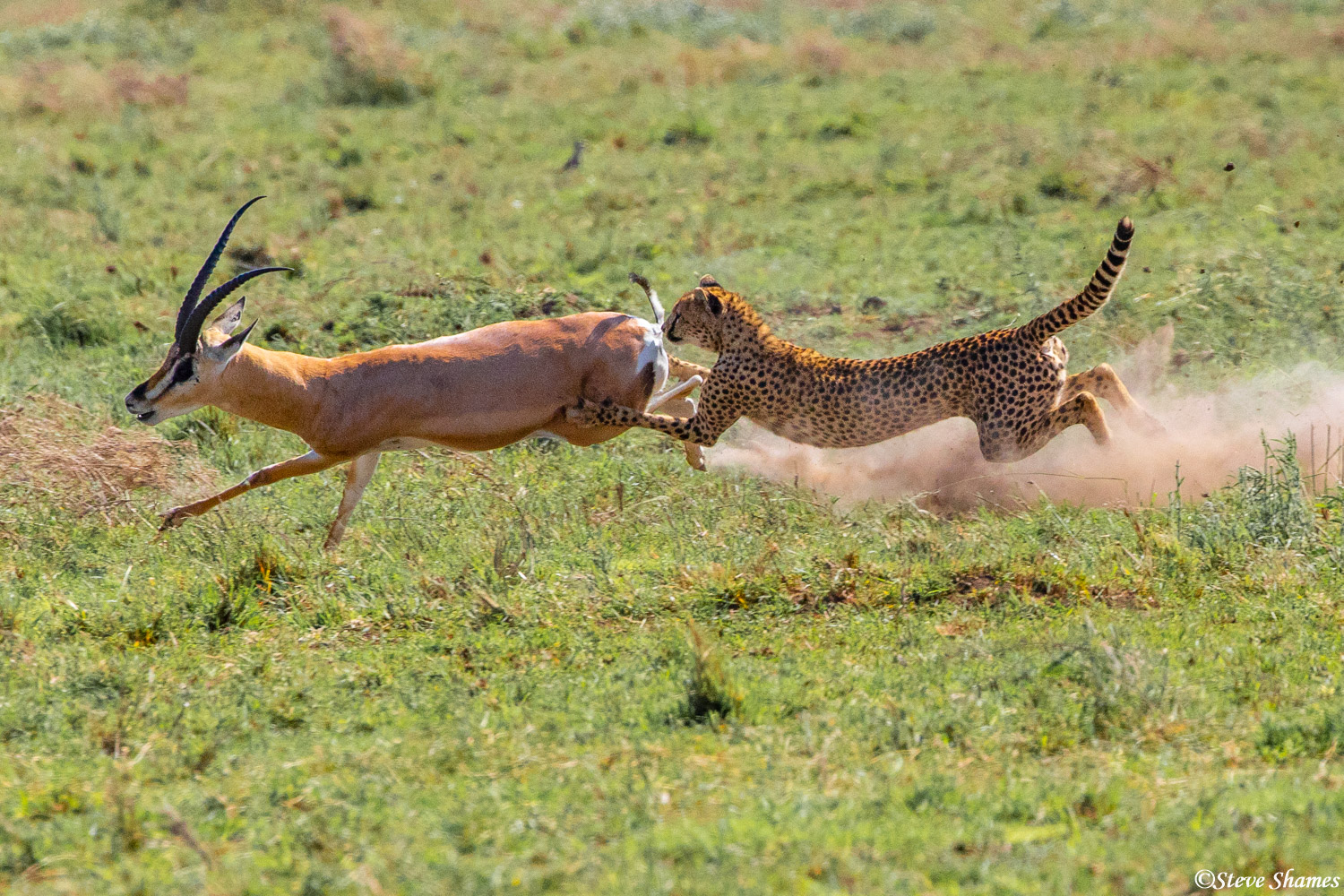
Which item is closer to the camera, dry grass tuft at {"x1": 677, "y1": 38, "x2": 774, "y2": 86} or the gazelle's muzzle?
the gazelle's muzzle

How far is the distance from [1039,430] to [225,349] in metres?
4.96

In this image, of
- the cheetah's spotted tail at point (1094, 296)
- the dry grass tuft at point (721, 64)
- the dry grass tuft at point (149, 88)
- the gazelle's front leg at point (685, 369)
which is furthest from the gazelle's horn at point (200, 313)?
the dry grass tuft at point (721, 64)

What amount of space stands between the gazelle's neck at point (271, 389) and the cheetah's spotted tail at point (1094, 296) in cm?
441

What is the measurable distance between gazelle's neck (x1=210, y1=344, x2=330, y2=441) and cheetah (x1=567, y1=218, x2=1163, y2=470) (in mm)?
1590

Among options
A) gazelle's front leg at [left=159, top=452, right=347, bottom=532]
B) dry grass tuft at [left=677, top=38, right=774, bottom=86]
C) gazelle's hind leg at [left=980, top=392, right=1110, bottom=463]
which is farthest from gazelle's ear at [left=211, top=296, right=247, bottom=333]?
dry grass tuft at [left=677, top=38, right=774, bottom=86]

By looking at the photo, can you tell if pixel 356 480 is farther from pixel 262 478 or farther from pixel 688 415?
pixel 688 415

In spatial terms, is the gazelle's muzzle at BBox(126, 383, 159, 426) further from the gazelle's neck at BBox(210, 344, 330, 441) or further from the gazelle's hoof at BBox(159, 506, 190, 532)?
the gazelle's hoof at BBox(159, 506, 190, 532)

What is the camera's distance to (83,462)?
Result: 9.59 m

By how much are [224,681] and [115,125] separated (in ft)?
52.0

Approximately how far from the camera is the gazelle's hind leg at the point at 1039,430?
9.17 metres

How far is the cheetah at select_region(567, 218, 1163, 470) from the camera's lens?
9141 millimetres

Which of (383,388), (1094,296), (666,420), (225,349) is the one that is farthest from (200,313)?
(1094,296)

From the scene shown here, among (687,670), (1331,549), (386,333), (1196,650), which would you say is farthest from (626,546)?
(386,333)

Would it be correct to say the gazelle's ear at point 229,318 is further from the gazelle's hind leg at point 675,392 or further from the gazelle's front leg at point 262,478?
the gazelle's hind leg at point 675,392
